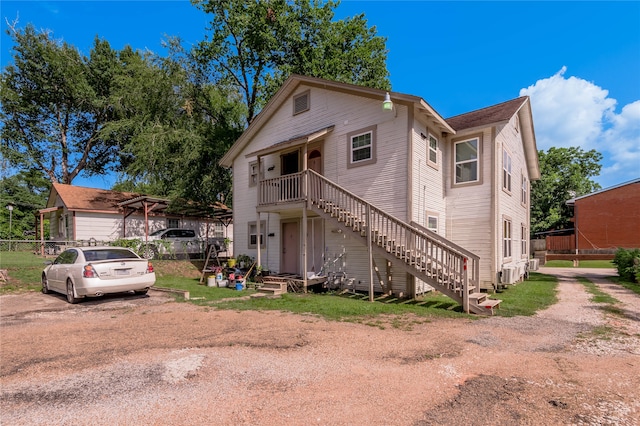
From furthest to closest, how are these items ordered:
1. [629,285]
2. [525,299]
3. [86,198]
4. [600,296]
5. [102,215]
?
[86,198] < [102,215] < [629,285] < [600,296] < [525,299]

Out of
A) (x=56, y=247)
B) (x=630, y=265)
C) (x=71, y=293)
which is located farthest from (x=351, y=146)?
(x=56, y=247)

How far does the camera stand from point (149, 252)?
18062mm

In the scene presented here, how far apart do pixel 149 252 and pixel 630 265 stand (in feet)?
75.9

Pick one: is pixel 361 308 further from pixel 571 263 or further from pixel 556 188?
pixel 556 188

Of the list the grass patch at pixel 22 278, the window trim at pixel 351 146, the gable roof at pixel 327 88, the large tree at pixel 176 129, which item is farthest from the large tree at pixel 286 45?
the grass patch at pixel 22 278

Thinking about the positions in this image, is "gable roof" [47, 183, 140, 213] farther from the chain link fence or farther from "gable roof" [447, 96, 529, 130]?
"gable roof" [447, 96, 529, 130]

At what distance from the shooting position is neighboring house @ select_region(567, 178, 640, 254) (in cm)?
2719

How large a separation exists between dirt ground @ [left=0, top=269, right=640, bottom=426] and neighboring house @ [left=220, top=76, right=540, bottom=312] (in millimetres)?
3514

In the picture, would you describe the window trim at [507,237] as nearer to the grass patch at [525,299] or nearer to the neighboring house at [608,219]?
the grass patch at [525,299]

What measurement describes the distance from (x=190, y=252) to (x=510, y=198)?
63.9 feet

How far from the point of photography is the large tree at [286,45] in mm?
24594

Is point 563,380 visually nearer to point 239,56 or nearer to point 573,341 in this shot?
point 573,341

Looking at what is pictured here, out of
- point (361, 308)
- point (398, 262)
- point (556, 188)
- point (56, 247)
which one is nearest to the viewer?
point (361, 308)

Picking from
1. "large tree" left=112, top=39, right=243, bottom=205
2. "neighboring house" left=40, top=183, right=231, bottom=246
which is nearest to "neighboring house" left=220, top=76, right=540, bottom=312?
"large tree" left=112, top=39, right=243, bottom=205
